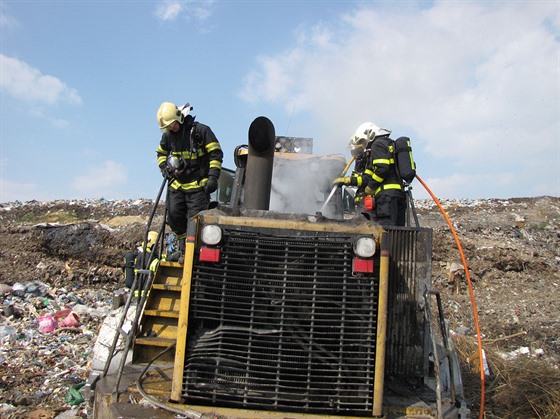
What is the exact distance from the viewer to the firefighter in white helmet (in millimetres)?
5891

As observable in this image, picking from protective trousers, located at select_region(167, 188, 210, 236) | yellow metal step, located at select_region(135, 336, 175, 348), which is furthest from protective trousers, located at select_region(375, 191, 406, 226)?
yellow metal step, located at select_region(135, 336, 175, 348)

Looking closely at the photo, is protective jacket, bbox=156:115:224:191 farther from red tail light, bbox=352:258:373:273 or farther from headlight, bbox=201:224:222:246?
red tail light, bbox=352:258:373:273

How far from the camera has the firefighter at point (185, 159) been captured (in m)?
5.98

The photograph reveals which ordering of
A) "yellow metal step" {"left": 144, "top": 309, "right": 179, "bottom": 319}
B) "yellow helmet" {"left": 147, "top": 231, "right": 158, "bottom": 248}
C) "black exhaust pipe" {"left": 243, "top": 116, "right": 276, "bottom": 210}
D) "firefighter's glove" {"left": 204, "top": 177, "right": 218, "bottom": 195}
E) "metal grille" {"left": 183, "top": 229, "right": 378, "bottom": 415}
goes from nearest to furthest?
"metal grille" {"left": 183, "top": 229, "right": 378, "bottom": 415}
"yellow metal step" {"left": 144, "top": 309, "right": 179, "bottom": 319}
"black exhaust pipe" {"left": 243, "top": 116, "right": 276, "bottom": 210}
"firefighter's glove" {"left": 204, "top": 177, "right": 218, "bottom": 195}
"yellow helmet" {"left": 147, "top": 231, "right": 158, "bottom": 248}

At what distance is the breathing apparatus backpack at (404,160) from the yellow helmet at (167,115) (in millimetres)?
2357

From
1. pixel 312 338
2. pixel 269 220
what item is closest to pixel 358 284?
pixel 312 338

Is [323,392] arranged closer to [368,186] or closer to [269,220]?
[269,220]

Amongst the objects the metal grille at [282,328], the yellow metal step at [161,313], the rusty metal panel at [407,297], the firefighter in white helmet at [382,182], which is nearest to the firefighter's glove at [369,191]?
the firefighter in white helmet at [382,182]

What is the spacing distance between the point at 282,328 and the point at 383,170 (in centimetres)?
279

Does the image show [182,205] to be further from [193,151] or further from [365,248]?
[365,248]

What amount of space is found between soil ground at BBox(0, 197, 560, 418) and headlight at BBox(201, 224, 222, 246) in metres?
1.95

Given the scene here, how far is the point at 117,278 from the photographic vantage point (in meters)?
11.0

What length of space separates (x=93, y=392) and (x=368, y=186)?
3.41 meters

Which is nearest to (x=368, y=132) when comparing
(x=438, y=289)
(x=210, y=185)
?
(x=210, y=185)
